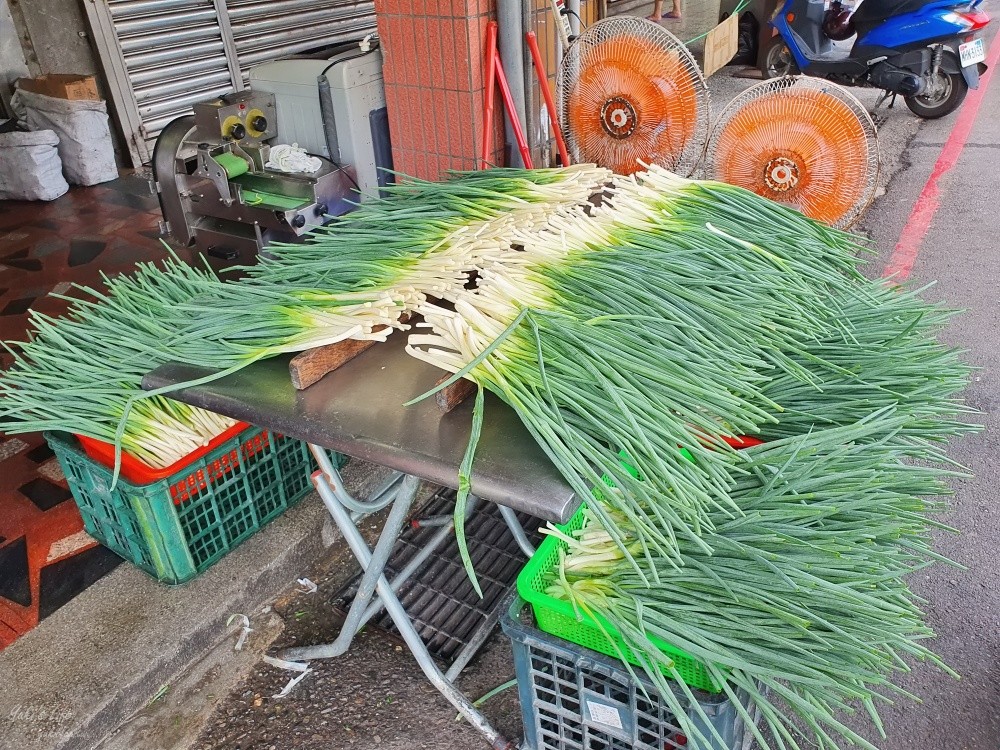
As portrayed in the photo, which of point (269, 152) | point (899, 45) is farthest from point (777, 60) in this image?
point (269, 152)

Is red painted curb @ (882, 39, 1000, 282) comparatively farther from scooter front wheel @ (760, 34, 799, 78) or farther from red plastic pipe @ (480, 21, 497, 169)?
red plastic pipe @ (480, 21, 497, 169)

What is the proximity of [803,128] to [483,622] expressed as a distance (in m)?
2.20

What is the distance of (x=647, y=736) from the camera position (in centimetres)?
161

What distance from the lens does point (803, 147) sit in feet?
9.93

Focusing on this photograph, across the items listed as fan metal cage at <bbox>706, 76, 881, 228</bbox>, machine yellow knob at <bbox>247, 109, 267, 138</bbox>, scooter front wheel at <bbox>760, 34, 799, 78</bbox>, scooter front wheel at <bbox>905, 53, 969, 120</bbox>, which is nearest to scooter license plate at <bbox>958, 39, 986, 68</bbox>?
scooter front wheel at <bbox>905, 53, 969, 120</bbox>

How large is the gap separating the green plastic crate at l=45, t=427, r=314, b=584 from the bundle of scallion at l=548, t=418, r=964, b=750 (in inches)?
46.5

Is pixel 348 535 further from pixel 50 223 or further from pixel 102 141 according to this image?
pixel 102 141

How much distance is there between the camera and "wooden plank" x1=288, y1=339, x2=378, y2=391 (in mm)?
1589

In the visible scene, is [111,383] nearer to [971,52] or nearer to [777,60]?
[971,52]

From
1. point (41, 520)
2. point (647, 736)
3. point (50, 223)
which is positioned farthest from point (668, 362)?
point (50, 223)

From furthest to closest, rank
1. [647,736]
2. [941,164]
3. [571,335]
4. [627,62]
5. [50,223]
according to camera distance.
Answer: [941,164], [50,223], [627,62], [647,736], [571,335]

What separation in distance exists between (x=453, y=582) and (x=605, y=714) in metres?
0.93

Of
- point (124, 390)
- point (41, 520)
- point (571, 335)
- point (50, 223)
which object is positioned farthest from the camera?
point (50, 223)

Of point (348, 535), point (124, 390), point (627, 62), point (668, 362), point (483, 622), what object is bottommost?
point (483, 622)
